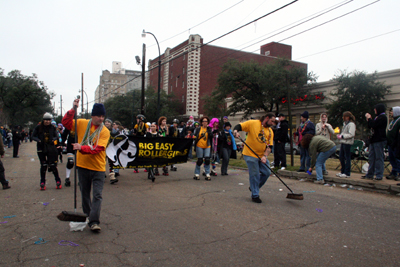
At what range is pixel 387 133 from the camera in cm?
768

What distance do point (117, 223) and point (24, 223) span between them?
153cm

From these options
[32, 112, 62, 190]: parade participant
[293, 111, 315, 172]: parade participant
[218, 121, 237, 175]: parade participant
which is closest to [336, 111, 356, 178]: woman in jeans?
[293, 111, 315, 172]: parade participant

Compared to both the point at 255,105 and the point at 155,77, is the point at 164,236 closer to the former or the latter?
the point at 255,105

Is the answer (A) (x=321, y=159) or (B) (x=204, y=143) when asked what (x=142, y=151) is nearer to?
(B) (x=204, y=143)

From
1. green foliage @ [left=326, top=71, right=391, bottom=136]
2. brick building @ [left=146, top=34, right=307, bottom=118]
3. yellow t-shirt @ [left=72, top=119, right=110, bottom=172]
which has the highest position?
brick building @ [left=146, top=34, right=307, bottom=118]

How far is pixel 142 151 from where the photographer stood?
9117 millimetres

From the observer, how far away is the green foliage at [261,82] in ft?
102

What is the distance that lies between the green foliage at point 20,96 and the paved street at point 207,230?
145 ft

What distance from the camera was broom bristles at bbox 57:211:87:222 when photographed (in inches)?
156

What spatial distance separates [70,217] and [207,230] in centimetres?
198

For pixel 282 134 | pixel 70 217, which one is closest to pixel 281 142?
pixel 282 134

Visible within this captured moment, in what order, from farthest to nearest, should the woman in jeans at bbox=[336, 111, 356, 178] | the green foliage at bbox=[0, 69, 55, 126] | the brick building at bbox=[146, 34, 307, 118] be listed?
the brick building at bbox=[146, 34, 307, 118]
the green foliage at bbox=[0, 69, 55, 126]
the woman in jeans at bbox=[336, 111, 356, 178]

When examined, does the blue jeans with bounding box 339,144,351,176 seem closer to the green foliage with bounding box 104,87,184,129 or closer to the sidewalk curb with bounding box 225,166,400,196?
the sidewalk curb with bounding box 225,166,400,196

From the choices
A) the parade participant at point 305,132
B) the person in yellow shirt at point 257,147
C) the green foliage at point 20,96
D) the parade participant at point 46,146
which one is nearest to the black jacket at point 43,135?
the parade participant at point 46,146
